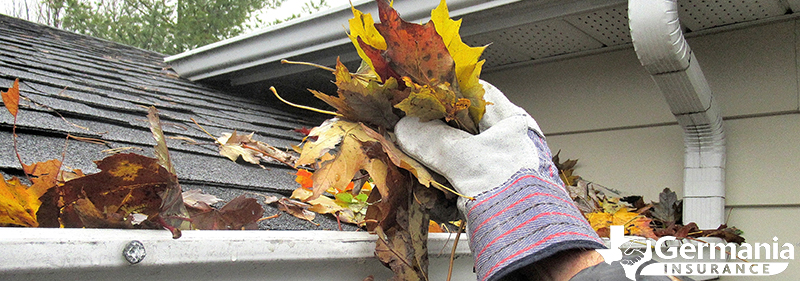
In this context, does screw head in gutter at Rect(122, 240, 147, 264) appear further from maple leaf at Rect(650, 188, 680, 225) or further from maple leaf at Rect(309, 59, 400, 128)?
maple leaf at Rect(650, 188, 680, 225)

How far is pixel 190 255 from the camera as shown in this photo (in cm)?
66

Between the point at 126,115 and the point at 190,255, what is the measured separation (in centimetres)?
130

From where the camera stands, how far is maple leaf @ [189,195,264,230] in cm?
83

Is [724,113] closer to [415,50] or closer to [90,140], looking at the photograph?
[415,50]

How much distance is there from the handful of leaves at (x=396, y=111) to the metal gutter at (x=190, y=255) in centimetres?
7

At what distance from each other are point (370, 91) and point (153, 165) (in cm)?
36

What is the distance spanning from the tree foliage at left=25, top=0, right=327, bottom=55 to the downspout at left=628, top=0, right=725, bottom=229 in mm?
10370

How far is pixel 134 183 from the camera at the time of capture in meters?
0.69

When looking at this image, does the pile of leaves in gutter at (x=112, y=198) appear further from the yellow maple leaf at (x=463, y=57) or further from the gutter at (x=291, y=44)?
the gutter at (x=291, y=44)

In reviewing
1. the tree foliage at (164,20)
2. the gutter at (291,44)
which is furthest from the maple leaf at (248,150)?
the tree foliage at (164,20)

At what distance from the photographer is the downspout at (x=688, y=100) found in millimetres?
1703

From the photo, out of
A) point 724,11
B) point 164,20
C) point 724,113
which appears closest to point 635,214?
point 724,113

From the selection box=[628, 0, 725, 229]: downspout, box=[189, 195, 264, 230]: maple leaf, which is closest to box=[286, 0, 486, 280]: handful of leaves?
box=[189, 195, 264, 230]: maple leaf

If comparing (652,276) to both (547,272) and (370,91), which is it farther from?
(370,91)
